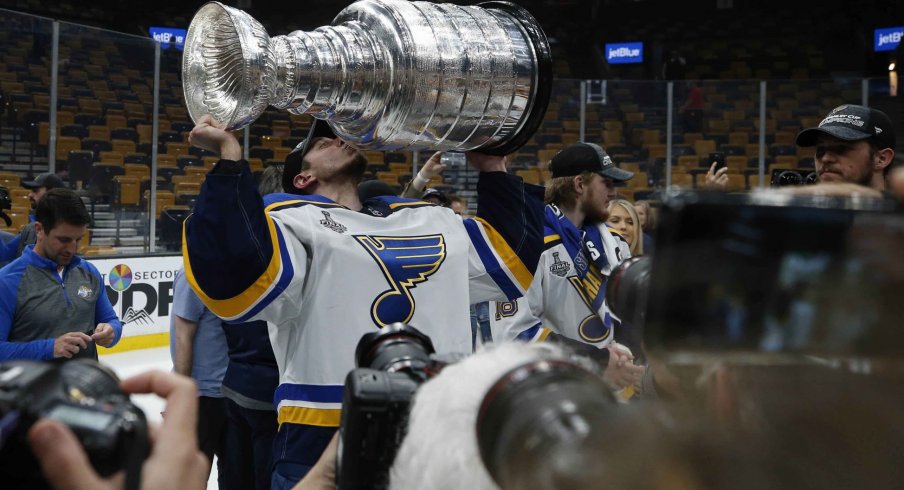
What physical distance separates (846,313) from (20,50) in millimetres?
7133

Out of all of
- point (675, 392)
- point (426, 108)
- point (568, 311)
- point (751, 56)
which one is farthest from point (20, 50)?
point (751, 56)

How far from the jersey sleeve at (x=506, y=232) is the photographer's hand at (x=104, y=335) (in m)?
1.98

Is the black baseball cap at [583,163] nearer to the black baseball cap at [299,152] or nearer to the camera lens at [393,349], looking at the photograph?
the black baseball cap at [299,152]

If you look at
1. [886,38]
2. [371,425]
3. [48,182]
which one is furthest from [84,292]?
[886,38]

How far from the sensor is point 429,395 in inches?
24.7

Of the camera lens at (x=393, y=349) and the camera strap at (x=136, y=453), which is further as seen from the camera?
the camera lens at (x=393, y=349)

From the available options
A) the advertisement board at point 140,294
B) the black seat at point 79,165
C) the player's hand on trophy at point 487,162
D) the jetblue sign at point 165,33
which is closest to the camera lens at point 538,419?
the player's hand on trophy at point 487,162

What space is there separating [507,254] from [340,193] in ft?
1.36

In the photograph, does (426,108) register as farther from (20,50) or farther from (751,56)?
(751,56)

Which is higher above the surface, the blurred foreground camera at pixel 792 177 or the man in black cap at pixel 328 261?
the blurred foreground camera at pixel 792 177

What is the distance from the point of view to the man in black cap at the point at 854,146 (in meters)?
2.35

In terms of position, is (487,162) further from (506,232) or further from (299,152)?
(299,152)

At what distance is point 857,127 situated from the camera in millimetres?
2371

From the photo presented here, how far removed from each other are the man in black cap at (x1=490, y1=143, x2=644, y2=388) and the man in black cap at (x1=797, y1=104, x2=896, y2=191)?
81cm
